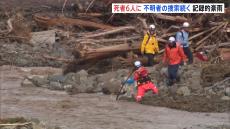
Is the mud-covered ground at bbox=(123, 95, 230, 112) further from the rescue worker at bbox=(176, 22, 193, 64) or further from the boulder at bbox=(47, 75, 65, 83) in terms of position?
the boulder at bbox=(47, 75, 65, 83)

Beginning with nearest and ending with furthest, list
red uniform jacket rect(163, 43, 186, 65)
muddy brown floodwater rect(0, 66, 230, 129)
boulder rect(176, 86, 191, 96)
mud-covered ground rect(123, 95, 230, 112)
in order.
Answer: muddy brown floodwater rect(0, 66, 230, 129)
mud-covered ground rect(123, 95, 230, 112)
boulder rect(176, 86, 191, 96)
red uniform jacket rect(163, 43, 186, 65)

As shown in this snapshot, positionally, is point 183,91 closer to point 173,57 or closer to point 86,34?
point 173,57

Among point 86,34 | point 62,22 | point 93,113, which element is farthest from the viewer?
point 62,22

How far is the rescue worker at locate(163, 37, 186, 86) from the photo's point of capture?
1883 cm

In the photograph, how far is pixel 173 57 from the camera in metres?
18.8

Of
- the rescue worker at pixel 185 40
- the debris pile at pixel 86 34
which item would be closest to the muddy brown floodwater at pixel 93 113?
the debris pile at pixel 86 34

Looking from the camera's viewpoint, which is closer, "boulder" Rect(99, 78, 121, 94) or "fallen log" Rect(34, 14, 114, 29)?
"boulder" Rect(99, 78, 121, 94)

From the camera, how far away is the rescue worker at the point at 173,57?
1883cm
